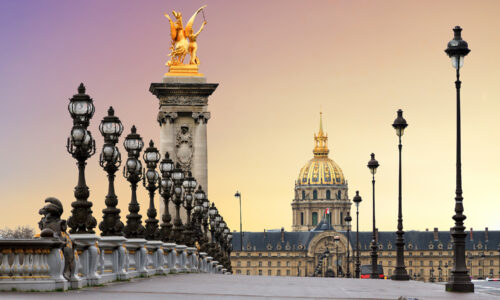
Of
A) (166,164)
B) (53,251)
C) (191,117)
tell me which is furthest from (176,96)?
(53,251)

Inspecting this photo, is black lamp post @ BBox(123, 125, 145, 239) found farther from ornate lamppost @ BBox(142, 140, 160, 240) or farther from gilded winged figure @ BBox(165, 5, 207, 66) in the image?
gilded winged figure @ BBox(165, 5, 207, 66)

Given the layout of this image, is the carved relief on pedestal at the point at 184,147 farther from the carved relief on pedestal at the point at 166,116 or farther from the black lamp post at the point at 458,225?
the black lamp post at the point at 458,225

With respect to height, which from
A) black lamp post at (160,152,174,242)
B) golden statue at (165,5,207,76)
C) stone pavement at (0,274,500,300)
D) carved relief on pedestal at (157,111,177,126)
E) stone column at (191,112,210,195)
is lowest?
stone pavement at (0,274,500,300)

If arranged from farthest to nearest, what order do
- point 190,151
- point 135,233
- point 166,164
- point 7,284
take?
point 190,151 → point 166,164 → point 135,233 → point 7,284

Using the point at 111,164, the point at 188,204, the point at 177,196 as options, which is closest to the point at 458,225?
the point at 111,164

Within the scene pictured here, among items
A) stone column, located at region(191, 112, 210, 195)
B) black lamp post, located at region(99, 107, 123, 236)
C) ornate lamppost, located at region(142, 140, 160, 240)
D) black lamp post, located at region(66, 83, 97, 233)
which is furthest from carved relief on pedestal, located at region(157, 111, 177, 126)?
black lamp post, located at region(66, 83, 97, 233)

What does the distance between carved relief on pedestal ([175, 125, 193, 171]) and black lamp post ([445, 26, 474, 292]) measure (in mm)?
70866

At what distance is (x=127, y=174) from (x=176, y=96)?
67.7 m

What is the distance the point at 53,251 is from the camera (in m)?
26.4

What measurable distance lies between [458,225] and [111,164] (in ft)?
35.4

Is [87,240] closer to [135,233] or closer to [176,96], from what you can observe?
[135,233]

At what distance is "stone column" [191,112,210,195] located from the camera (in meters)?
108

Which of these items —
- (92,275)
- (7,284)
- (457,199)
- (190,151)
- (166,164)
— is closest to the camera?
(7,284)

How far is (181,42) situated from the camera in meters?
116
